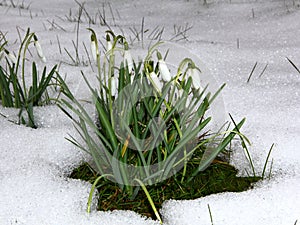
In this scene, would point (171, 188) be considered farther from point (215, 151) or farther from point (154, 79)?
point (154, 79)

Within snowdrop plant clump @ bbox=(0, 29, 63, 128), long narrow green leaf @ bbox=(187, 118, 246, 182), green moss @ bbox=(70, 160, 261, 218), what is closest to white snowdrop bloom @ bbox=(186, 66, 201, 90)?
long narrow green leaf @ bbox=(187, 118, 246, 182)

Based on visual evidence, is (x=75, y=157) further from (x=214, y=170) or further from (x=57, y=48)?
(x=57, y=48)

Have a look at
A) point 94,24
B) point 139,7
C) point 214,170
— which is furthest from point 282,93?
point 139,7

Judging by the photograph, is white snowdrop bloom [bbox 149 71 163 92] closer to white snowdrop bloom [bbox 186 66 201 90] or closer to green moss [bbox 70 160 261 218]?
white snowdrop bloom [bbox 186 66 201 90]

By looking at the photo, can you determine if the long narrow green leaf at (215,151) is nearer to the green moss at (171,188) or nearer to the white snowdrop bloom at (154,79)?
the green moss at (171,188)

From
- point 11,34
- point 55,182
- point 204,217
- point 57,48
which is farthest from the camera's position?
point 11,34

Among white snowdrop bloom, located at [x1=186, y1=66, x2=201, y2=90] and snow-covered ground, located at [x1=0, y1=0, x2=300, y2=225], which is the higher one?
white snowdrop bloom, located at [x1=186, y1=66, x2=201, y2=90]

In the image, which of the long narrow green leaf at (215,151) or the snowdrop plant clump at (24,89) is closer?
the long narrow green leaf at (215,151)

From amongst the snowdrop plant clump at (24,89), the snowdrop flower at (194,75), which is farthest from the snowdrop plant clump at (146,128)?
the snowdrop plant clump at (24,89)

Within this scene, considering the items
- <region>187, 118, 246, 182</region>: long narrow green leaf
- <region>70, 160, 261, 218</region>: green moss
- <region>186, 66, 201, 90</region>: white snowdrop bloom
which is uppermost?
<region>186, 66, 201, 90</region>: white snowdrop bloom
